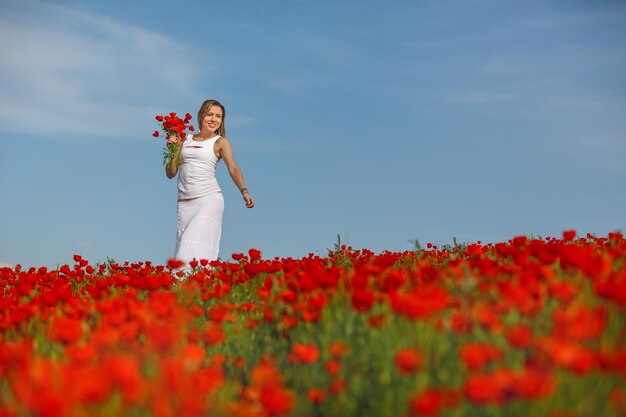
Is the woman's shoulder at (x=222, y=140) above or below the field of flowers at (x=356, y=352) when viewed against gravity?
above

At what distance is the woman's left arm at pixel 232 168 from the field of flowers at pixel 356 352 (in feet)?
18.5

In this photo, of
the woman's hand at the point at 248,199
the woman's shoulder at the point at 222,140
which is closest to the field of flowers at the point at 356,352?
the woman's hand at the point at 248,199

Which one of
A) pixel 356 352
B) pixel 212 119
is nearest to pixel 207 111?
pixel 212 119

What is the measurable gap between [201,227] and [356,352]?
8.61 meters

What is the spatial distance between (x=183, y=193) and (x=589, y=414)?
10634 mm

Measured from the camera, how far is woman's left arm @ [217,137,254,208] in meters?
12.6

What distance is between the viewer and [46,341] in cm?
630

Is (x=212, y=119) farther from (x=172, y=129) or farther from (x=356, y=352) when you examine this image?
(x=356, y=352)

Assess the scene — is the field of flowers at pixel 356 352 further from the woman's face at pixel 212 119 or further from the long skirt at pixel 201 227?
the woman's face at pixel 212 119

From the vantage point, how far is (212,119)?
1355 cm

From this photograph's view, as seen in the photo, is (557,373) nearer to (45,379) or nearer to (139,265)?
(45,379)

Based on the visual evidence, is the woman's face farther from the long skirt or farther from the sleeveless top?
the long skirt

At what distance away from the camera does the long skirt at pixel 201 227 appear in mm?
13062

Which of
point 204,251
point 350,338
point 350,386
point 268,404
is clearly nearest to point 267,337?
point 350,338
